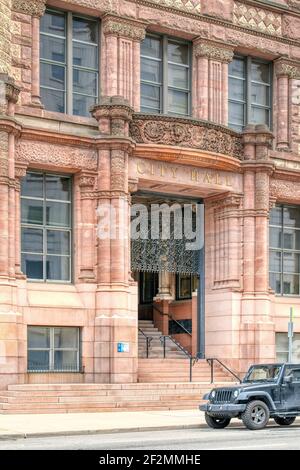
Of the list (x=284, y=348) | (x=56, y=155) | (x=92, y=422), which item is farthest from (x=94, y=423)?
(x=284, y=348)

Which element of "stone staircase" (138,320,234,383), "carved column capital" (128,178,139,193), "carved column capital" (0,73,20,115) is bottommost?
"stone staircase" (138,320,234,383)

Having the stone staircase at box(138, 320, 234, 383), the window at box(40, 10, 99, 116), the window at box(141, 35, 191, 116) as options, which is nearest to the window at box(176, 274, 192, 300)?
the stone staircase at box(138, 320, 234, 383)

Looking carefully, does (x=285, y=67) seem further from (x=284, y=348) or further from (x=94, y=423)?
(x=94, y=423)

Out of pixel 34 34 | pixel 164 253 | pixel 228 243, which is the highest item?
pixel 34 34

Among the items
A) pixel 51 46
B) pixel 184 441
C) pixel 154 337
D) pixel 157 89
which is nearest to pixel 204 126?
pixel 157 89

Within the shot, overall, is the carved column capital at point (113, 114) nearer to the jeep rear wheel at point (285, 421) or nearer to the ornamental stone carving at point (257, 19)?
the ornamental stone carving at point (257, 19)

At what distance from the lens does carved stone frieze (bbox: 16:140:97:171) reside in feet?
104

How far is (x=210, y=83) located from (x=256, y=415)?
1618 centimetres

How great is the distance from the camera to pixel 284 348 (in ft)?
124

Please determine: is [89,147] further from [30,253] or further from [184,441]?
[184,441]

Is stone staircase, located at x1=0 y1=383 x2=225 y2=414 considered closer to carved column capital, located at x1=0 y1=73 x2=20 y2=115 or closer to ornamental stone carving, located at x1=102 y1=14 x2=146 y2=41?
Result: carved column capital, located at x1=0 y1=73 x2=20 y2=115

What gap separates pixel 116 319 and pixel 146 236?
5.09m

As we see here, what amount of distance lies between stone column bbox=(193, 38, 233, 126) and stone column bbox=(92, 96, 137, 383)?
4.20 meters

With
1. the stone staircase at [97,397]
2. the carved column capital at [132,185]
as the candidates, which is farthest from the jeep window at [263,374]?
the carved column capital at [132,185]
